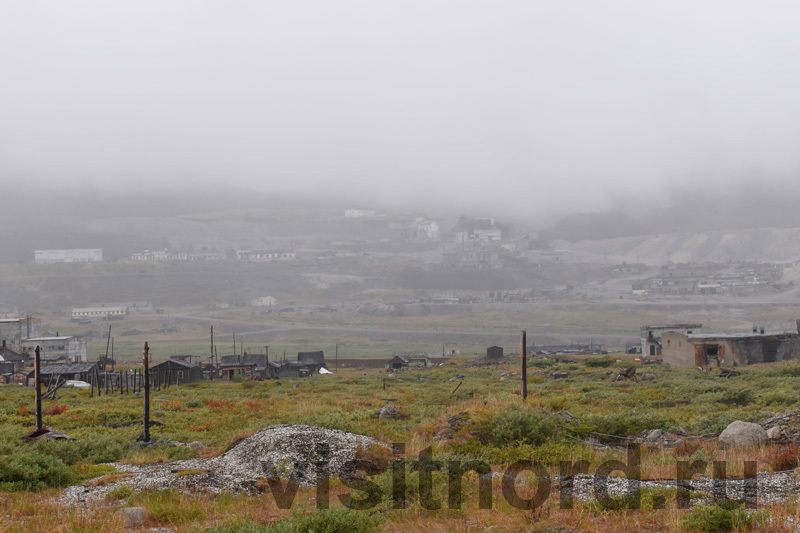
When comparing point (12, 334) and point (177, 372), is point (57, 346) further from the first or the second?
point (177, 372)

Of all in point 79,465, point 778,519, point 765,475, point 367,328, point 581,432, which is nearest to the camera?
point 778,519

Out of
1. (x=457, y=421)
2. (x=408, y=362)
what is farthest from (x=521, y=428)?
(x=408, y=362)

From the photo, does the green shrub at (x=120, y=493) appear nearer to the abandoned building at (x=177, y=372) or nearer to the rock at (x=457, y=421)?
the rock at (x=457, y=421)

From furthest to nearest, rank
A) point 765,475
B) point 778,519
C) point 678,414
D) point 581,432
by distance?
1. point 678,414
2. point 581,432
3. point 765,475
4. point 778,519

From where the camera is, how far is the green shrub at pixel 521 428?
15812mm

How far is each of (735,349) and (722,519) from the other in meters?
57.1

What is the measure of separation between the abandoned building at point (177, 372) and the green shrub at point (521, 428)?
47259 millimetres

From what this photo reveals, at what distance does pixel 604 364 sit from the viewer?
223 ft

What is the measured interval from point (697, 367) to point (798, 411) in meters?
43.8

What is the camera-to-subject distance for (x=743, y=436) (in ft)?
52.6

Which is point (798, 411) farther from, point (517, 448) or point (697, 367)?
point (697, 367)

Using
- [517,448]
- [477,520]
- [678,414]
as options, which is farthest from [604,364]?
[477,520]

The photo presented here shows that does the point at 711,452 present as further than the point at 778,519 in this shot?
Yes

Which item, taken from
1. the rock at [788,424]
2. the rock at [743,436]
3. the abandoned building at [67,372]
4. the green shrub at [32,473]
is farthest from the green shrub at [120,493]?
the abandoned building at [67,372]
